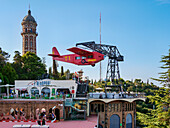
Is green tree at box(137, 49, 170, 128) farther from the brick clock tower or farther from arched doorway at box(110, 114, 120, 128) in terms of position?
the brick clock tower

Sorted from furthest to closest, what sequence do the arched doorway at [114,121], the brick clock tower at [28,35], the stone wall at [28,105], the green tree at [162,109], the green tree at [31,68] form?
the brick clock tower at [28,35] → the green tree at [31,68] → the arched doorway at [114,121] → the stone wall at [28,105] → the green tree at [162,109]

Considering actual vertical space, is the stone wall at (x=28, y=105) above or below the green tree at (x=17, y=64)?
below

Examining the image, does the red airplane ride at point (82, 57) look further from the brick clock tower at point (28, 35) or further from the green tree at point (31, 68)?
the brick clock tower at point (28, 35)

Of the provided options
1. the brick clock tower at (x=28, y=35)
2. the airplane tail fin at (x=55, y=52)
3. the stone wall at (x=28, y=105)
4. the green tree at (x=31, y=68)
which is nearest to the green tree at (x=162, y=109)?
the stone wall at (x=28, y=105)

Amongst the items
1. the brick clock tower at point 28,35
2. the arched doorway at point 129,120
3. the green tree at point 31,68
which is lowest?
the arched doorway at point 129,120

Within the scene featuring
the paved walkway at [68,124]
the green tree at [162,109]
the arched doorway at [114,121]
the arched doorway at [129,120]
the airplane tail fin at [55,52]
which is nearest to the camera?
the green tree at [162,109]

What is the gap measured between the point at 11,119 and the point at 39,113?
438 centimetres

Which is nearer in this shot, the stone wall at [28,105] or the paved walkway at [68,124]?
the paved walkway at [68,124]

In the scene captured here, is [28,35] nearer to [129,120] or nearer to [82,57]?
[82,57]

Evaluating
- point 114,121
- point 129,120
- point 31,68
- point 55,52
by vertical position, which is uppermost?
point 55,52

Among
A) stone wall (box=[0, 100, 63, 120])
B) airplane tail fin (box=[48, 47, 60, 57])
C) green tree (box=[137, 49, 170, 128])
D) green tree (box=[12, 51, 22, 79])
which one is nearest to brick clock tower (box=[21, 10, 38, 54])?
green tree (box=[12, 51, 22, 79])

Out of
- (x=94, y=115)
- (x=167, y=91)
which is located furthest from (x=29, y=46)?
(x=167, y=91)

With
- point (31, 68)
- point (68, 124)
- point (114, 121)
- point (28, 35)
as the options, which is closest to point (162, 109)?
point (68, 124)

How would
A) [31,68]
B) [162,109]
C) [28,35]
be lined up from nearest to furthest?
[162,109], [31,68], [28,35]
